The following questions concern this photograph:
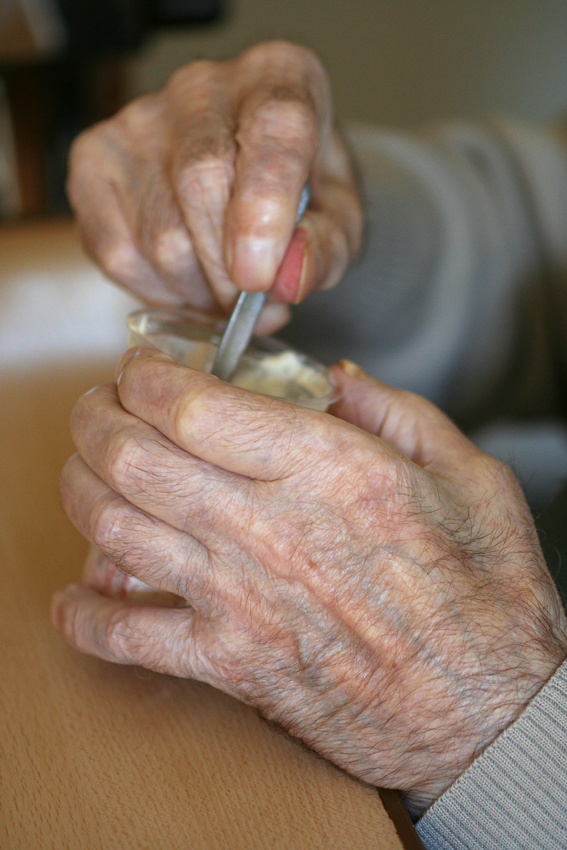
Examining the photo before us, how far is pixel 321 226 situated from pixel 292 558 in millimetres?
299

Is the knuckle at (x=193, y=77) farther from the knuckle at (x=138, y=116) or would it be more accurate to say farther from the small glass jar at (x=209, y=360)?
the small glass jar at (x=209, y=360)

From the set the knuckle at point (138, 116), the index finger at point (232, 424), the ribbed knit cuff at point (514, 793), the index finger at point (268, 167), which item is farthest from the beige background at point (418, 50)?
the ribbed knit cuff at point (514, 793)

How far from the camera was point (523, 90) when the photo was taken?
283 cm

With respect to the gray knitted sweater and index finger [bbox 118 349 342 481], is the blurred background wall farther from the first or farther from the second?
index finger [bbox 118 349 342 481]

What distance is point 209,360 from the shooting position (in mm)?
490

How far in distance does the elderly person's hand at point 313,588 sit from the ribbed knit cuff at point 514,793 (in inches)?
Result: 0.4

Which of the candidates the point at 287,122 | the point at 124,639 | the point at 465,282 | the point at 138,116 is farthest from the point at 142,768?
the point at 465,282

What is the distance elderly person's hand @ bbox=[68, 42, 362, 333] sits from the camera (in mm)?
474

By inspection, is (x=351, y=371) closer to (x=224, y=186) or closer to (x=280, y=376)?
(x=280, y=376)

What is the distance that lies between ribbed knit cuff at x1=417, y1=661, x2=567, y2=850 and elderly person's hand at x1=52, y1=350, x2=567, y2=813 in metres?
0.01

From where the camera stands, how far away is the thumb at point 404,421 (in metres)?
0.44

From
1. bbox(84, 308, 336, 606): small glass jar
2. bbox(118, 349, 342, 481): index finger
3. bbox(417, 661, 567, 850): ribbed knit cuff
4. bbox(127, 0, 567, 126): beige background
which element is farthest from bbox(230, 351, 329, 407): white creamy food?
bbox(127, 0, 567, 126): beige background

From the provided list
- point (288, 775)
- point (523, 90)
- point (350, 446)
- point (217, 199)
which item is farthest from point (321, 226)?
point (523, 90)

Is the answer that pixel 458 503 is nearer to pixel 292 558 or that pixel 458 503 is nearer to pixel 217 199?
pixel 292 558
